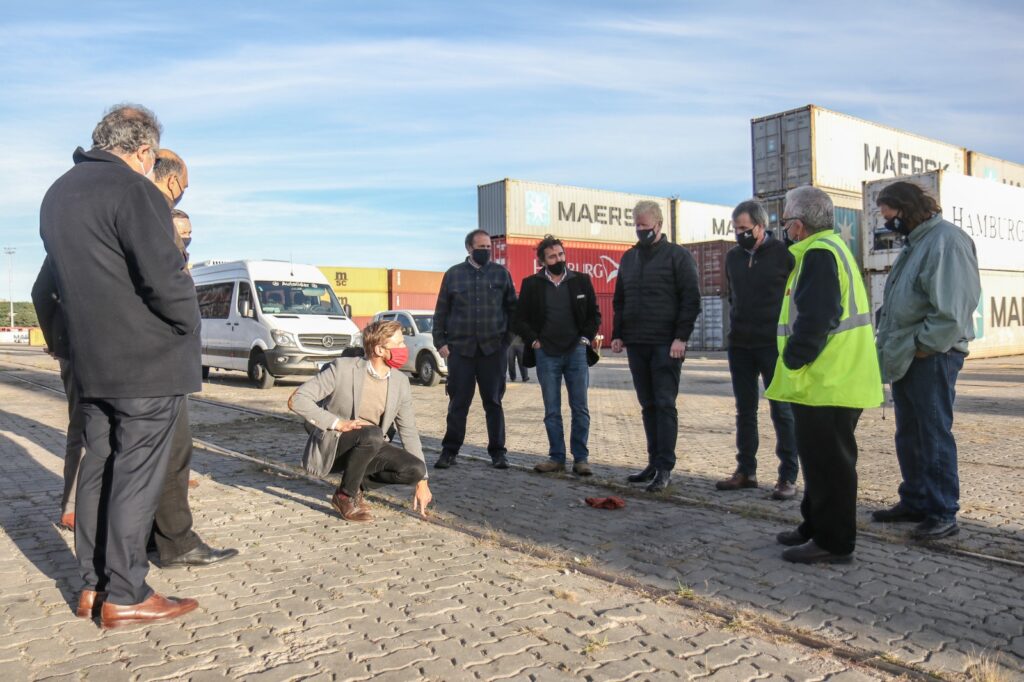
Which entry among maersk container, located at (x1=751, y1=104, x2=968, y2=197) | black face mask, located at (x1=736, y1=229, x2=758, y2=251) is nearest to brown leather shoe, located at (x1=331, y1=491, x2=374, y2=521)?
black face mask, located at (x1=736, y1=229, x2=758, y2=251)

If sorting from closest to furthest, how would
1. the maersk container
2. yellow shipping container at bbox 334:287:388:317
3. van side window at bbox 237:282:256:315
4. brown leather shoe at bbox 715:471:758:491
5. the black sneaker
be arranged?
brown leather shoe at bbox 715:471:758:491
the black sneaker
van side window at bbox 237:282:256:315
the maersk container
yellow shipping container at bbox 334:287:388:317

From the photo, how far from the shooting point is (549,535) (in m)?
4.67

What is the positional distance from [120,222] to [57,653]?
1.57 meters

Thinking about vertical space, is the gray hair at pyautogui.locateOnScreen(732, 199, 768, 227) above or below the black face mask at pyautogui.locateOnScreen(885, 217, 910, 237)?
above

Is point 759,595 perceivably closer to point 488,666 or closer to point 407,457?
point 488,666

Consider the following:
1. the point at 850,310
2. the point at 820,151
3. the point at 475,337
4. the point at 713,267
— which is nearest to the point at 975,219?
the point at 820,151

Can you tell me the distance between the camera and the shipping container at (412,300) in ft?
160

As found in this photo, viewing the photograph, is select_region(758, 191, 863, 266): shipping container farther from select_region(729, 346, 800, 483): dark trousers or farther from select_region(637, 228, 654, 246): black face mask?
select_region(729, 346, 800, 483): dark trousers

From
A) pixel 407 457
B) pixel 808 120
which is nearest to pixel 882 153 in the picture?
pixel 808 120

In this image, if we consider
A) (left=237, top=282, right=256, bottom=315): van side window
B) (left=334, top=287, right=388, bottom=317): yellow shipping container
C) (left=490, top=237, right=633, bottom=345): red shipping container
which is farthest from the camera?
(left=334, top=287, right=388, bottom=317): yellow shipping container

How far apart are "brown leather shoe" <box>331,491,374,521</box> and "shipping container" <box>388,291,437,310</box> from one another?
4379 cm

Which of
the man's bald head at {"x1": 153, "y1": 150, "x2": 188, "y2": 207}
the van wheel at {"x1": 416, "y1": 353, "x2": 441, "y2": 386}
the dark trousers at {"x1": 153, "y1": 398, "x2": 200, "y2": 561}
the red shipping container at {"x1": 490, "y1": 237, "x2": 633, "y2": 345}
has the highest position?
the red shipping container at {"x1": 490, "y1": 237, "x2": 633, "y2": 345}

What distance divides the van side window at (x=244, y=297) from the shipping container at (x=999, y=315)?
1768 centimetres

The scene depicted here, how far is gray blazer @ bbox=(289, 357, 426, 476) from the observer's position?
4.94 meters
